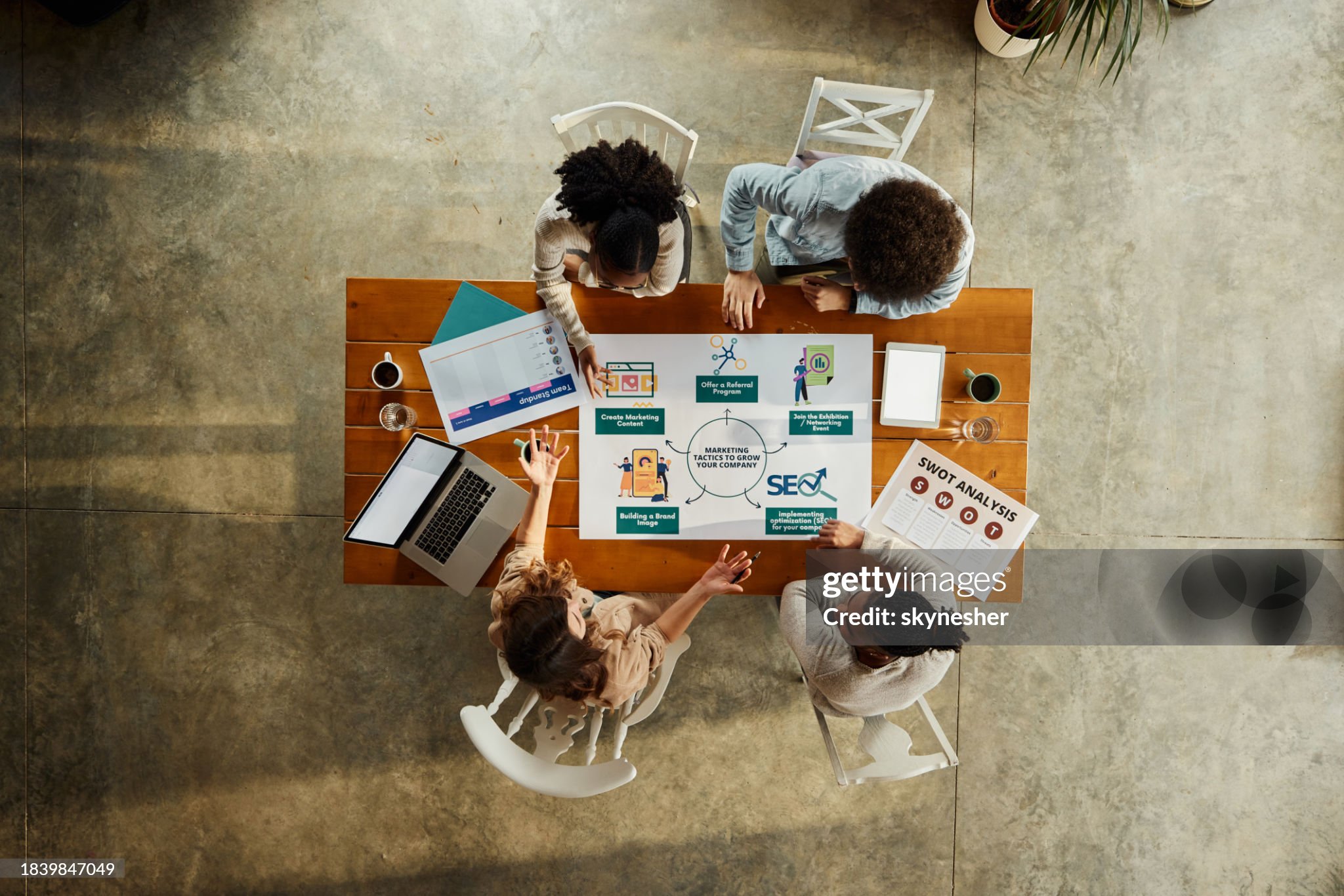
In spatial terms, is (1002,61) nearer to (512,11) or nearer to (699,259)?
(699,259)

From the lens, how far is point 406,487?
6.13 feet

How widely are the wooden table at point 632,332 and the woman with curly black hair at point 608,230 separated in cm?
6

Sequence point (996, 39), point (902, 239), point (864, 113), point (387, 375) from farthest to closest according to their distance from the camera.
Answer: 1. point (996, 39)
2. point (864, 113)
3. point (387, 375)
4. point (902, 239)

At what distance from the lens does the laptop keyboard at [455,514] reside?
189cm

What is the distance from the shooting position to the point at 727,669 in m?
2.59

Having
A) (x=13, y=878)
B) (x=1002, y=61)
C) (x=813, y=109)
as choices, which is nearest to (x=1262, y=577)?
(x=1002, y=61)

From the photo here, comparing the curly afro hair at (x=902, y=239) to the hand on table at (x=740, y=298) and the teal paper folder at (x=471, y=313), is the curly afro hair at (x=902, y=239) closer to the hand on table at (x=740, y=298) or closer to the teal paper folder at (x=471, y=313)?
the hand on table at (x=740, y=298)

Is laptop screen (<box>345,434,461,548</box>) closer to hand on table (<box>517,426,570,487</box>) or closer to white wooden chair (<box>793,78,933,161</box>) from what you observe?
hand on table (<box>517,426,570,487</box>)

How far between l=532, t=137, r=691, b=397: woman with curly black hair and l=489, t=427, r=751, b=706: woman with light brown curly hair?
1.18 ft

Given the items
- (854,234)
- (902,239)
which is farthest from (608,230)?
(902,239)

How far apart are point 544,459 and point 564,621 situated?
1.40 ft

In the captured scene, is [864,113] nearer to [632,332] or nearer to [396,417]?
[632,332]

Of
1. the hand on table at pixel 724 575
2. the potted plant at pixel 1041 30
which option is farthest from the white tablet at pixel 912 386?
the potted plant at pixel 1041 30

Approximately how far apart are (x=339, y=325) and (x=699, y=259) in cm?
138
